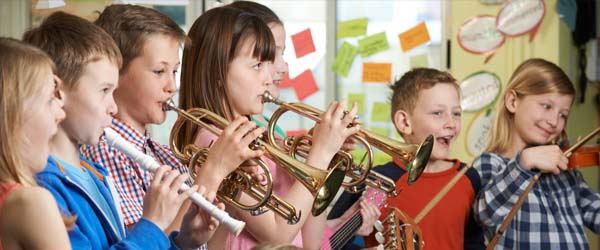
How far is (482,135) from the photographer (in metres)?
4.94

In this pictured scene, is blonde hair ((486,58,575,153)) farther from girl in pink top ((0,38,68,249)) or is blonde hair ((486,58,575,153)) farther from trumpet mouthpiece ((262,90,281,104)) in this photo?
girl in pink top ((0,38,68,249))

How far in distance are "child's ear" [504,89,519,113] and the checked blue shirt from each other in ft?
0.76

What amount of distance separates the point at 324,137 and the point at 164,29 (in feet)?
1.56

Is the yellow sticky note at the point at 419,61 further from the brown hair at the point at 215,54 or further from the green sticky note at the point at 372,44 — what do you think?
the brown hair at the point at 215,54

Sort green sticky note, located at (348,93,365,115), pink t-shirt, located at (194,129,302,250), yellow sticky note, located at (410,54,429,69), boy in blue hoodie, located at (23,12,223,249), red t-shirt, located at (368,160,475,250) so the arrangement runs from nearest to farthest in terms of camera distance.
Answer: boy in blue hoodie, located at (23,12,223,249) → pink t-shirt, located at (194,129,302,250) → red t-shirt, located at (368,160,475,250) → yellow sticky note, located at (410,54,429,69) → green sticky note, located at (348,93,365,115)

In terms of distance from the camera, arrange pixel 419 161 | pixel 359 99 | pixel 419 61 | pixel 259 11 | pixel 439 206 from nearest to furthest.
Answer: pixel 419 161, pixel 259 11, pixel 439 206, pixel 419 61, pixel 359 99

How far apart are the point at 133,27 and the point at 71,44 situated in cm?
40

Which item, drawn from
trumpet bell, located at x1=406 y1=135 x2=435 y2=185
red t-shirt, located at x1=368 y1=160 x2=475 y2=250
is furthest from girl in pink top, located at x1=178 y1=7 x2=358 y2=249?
red t-shirt, located at x1=368 y1=160 x2=475 y2=250

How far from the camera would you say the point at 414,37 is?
5094 millimetres

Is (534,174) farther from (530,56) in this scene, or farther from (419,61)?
(419,61)

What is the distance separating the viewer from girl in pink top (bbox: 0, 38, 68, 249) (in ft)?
4.99

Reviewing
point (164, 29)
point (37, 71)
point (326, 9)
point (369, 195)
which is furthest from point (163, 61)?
point (326, 9)

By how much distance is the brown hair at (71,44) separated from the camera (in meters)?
1.75

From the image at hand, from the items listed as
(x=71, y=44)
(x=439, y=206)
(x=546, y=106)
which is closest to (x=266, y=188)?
(x=71, y=44)
